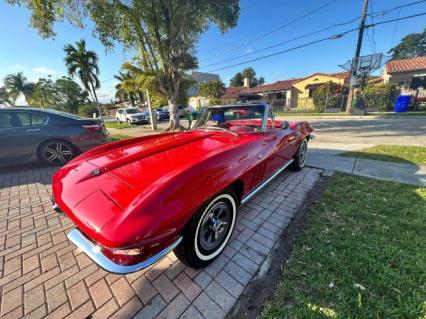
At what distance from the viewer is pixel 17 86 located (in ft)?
122

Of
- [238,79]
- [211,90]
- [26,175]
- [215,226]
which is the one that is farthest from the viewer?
[238,79]

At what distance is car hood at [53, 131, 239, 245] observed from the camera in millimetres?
1438

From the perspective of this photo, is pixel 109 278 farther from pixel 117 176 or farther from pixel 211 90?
pixel 211 90

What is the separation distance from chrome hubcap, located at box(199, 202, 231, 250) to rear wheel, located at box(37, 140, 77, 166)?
181 inches

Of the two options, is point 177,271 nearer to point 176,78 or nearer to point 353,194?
point 353,194

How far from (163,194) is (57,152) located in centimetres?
477

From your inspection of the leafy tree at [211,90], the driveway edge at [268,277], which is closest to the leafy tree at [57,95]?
the leafy tree at [211,90]

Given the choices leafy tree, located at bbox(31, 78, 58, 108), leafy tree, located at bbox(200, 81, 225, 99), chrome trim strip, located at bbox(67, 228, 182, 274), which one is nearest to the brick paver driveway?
chrome trim strip, located at bbox(67, 228, 182, 274)

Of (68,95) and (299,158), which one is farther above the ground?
(68,95)

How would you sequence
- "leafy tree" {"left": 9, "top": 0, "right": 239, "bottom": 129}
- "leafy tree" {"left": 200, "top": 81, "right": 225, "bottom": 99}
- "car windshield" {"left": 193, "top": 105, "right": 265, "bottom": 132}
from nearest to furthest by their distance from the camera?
1. "car windshield" {"left": 193, "top": 105, "right": 265, "bottom": 132}
2. "leafy tree" {"left": 9, "top": 0, "right": 239, "bottom": 129}
3. "leafy tree" {"left": 200, "top": 81, "right": 225, "bottom": 99}

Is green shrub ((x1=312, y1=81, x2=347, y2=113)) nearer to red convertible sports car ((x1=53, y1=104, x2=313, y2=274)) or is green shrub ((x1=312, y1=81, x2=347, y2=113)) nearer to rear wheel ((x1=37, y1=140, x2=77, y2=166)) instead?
red convertible sports car ((x1=53, y1=104, x2=313, y2=274))

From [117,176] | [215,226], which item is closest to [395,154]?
[215,226]

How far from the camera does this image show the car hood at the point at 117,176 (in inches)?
56.6

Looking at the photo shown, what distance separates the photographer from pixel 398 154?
5016 mm
